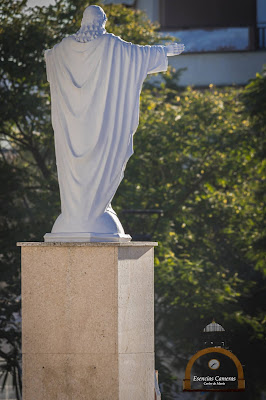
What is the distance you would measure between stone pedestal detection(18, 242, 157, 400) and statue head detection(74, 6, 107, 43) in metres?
1.87

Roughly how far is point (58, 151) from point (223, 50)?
66.6 ft

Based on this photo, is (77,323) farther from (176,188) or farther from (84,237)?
(176,188)

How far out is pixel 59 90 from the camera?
698 centimetres

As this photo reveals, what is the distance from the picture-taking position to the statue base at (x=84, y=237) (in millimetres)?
6590

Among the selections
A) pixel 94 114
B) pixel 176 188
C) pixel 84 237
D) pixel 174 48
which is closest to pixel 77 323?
pixel 84 237

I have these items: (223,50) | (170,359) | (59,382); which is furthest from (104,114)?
(223,50)

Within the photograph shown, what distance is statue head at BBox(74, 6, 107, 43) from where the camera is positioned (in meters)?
6.93

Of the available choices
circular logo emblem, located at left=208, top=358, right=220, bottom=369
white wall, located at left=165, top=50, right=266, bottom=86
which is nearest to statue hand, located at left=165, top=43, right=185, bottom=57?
circular logo emblem, located at left=208, top=358, right=220, bottom=369

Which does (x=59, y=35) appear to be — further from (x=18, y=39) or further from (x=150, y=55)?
(x=150, y=55)

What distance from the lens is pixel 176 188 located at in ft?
60.3

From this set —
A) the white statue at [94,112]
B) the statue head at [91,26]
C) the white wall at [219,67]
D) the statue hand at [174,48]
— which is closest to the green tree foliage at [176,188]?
the white wall at [219,67]

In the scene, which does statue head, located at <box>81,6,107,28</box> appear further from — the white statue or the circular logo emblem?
the circular logo emblem

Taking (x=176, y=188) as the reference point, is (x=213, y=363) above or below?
below

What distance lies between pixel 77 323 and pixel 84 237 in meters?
0.72
